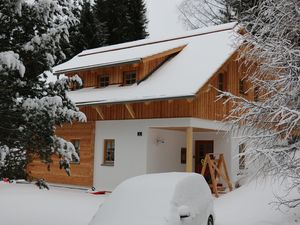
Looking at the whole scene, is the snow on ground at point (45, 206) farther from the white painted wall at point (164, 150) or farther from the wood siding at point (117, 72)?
the wood siding at point (117, 72)

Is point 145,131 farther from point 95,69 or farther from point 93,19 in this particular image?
point 93,19

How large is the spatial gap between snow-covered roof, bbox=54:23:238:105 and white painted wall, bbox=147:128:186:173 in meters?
2.11

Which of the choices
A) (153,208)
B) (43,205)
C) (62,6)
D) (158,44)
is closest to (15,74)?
(62,6)

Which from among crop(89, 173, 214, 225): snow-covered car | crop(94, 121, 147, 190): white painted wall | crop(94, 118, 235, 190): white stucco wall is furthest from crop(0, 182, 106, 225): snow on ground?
crop(89, 173, 214, 225): snow-covered car

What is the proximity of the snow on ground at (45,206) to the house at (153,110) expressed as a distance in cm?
198

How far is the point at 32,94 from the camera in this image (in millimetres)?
10828

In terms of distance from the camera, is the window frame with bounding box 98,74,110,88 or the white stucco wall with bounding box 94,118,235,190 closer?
the white stucco wall with bounding box 94,118,235,190

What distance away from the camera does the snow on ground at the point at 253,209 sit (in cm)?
1256

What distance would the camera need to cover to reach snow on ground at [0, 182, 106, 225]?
12.6 meters

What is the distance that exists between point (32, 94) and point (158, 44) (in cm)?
1362

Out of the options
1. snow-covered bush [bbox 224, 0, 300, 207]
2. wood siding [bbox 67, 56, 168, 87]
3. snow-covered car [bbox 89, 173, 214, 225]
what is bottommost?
snow-covered car [bbox 89, 173, 214, 225]

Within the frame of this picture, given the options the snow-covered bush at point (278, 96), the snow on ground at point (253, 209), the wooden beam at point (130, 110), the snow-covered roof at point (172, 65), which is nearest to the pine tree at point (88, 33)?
the snow-covered roof at point (172, 65)

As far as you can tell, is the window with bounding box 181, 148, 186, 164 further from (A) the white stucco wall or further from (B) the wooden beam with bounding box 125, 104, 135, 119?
(B) the wooden beam with bounding box 125, 104, 135, 119

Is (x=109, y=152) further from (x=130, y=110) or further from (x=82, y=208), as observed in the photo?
(x=82, y=208)
